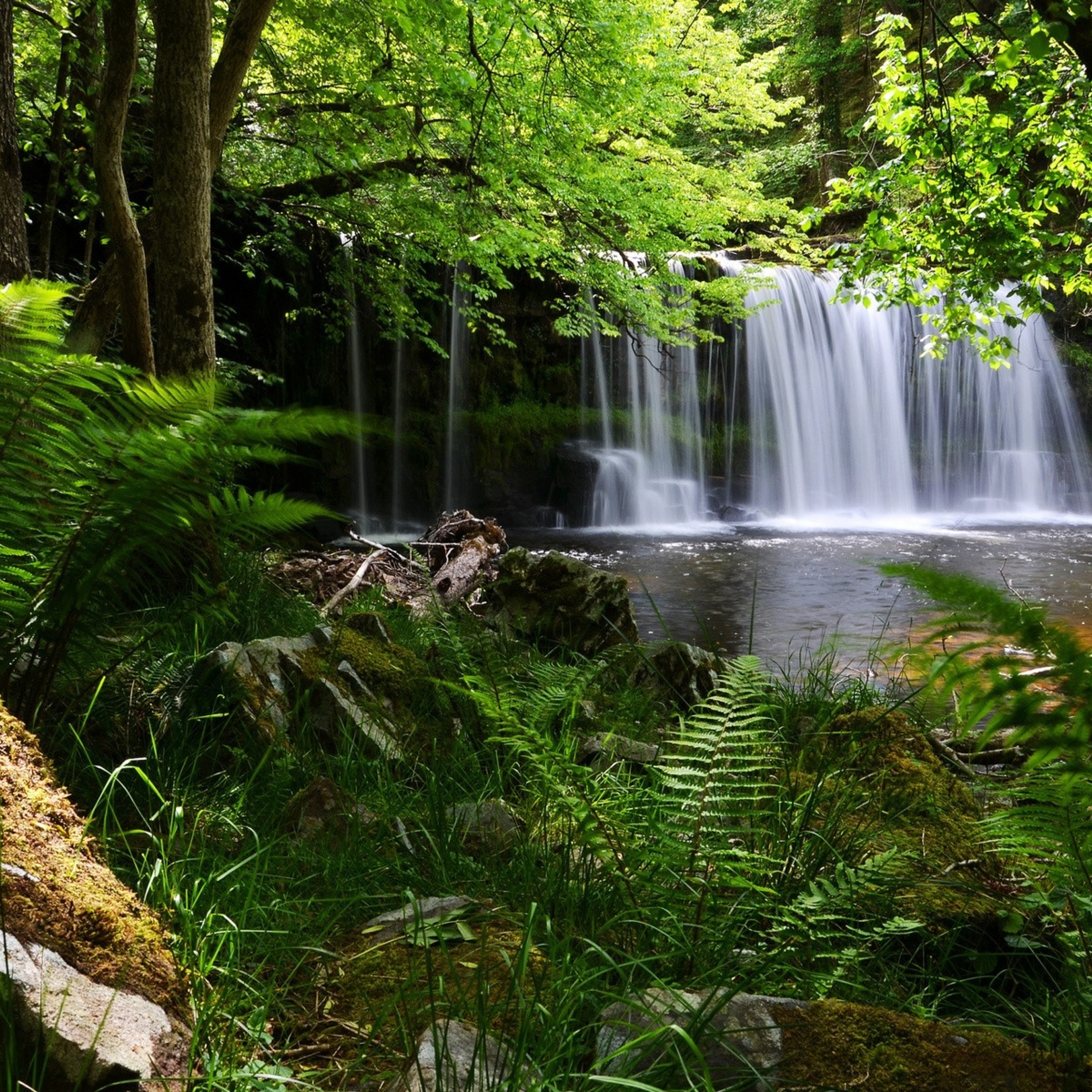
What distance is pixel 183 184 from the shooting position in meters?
3.71

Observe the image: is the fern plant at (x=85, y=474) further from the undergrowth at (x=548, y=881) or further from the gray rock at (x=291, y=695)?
the gray rock at (x=291, y=695)

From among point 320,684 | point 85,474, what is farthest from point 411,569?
point 85,474

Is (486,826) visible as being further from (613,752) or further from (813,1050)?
(813,1050)

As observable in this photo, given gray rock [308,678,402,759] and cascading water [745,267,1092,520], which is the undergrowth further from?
cascading water [745,267,1092,520]

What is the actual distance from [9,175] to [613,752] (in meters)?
3.18

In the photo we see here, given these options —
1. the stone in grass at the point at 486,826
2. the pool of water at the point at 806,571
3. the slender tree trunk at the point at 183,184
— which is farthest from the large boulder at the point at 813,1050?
the pool of water at the point at 806,571

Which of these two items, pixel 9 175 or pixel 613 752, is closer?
pixel 613 752

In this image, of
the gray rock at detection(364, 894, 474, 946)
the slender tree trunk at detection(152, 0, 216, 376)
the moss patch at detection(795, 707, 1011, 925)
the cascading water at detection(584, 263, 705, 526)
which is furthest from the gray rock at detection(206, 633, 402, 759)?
the cascading water at detection(584, 263, 705, 526)

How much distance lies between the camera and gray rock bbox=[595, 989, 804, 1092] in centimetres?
123

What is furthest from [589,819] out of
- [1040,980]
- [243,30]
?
[243,30]

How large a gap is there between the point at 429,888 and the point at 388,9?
5.62 metres

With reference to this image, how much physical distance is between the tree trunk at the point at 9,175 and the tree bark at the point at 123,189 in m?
0.62

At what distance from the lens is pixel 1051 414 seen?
1903 centimetres

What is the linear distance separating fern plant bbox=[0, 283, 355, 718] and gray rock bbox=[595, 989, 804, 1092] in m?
1.12
